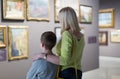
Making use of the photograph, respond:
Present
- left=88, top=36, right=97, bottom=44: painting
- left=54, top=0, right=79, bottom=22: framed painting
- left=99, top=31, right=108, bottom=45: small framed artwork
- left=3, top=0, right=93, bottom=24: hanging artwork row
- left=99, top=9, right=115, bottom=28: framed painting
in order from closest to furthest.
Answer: left=3, top=0, right=93, bottom=24: hanging artwork row → left=54, top=0, right=79, bottom=22: framed painting → left=88, top=36, right=97, bottom=44: painting → left=99, top=9, right=115, bottom=28: framed painting → left=99, top=31, right=108, bottom=45: small framed artwork

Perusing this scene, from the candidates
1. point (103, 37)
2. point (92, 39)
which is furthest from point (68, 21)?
point (103, 37)

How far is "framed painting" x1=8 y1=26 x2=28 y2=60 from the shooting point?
4254mm

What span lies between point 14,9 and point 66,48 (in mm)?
2295

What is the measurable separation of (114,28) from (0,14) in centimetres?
702

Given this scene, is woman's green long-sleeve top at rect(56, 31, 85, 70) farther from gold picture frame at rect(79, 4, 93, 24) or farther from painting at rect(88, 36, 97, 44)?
painting at rect(88, 36, 97, 44)

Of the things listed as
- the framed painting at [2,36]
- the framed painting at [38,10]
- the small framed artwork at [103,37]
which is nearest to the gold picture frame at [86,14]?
the framed painting at [38,10]

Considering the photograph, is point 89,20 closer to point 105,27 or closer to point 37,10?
point 37,10

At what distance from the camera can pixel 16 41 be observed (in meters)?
4.35

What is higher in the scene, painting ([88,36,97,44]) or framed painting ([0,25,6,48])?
framed painting ([0,25,6,48])

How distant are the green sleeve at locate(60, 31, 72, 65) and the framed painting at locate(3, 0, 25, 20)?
6.91ft

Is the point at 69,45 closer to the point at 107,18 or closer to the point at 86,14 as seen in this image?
the point at 86,14

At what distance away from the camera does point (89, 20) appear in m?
6.71

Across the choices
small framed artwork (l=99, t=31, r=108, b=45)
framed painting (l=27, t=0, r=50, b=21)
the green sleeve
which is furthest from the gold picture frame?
the green sleeve

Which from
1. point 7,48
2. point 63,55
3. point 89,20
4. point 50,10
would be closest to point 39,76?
point 63,55
